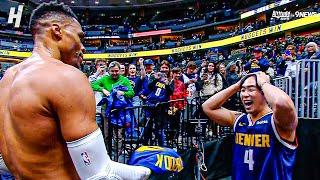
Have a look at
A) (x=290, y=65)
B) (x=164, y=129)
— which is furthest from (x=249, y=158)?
(x=290, y=65)

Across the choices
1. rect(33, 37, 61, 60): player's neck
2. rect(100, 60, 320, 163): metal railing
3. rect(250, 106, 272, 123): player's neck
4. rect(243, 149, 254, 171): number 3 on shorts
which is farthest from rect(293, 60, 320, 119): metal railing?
rect(33, 37, 61, 60): player's neck

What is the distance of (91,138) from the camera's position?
1.53 m

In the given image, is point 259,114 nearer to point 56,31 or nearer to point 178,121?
point 56,31

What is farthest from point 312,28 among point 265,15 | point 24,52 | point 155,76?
point 24,52

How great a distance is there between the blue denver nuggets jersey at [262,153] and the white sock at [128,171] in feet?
5.11

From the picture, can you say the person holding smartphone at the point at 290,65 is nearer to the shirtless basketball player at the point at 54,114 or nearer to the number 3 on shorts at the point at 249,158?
the number 3 on shorts at the point at 249,158

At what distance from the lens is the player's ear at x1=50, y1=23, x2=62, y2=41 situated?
5.79 feet

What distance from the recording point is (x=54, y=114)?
62.9 inches

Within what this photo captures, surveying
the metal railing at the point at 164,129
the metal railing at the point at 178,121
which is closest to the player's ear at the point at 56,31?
the metal railing at the point at 178,121

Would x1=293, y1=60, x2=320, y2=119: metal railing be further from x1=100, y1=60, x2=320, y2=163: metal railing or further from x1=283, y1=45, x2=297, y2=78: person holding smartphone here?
x1=283, y1=45, x2=297, y2=78: person holding smartphone

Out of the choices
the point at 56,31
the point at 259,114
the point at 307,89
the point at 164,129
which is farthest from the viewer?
the point at 164,129

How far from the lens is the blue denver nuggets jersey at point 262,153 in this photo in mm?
2965

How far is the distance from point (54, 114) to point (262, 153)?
191cm

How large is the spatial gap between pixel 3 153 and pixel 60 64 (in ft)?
1.84
